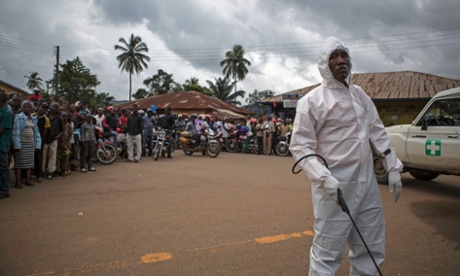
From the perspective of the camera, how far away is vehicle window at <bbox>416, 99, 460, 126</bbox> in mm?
5777

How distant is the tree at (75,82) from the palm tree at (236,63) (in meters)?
19.3

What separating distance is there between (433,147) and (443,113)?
0.72m

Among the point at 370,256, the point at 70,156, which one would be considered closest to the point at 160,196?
the point at 70,156

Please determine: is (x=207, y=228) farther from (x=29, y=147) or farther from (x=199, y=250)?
(x=29, y=147)

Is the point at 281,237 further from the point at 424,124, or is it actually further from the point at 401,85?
the point at 401,85

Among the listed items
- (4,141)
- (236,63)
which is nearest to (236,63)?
(236,63)

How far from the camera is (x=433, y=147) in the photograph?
5891 millimetres

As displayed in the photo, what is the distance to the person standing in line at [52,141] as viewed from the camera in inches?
269

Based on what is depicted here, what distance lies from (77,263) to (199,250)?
1194 mm

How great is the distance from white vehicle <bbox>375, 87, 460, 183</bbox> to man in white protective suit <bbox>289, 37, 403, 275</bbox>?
4.26 m

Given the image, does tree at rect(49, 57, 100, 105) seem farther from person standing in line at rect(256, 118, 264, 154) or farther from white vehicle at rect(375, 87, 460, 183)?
white vehicle at rect(375, 87, 460, 183)

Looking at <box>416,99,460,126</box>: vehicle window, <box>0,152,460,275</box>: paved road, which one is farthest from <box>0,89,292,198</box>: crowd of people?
<box>416,99,460,126</box>: vehicle window

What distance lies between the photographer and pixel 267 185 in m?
6.85

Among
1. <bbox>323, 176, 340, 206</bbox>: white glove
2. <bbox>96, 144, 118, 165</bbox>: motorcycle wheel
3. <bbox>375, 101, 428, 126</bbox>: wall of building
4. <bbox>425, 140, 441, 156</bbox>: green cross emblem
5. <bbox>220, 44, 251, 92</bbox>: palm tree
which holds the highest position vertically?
<bbox>220, 44, 251, 92</bbox>: palm tree
